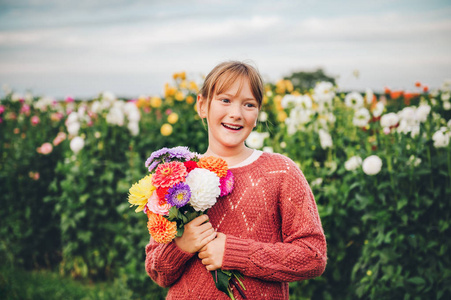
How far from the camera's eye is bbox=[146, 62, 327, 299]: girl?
1.43m

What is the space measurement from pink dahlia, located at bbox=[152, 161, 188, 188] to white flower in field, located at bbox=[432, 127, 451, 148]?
6.14 ft

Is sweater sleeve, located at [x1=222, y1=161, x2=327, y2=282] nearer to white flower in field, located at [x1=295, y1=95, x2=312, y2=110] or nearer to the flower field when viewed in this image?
the flower field

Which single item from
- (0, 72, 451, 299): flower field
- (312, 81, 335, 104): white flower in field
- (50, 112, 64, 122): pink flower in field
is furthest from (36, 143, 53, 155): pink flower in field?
(312, 81, 335, 104): white flower in field

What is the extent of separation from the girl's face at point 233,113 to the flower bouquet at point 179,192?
0.17 metres

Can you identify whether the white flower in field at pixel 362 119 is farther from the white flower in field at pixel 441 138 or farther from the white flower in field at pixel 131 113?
the white flower in field at pixel 131 113

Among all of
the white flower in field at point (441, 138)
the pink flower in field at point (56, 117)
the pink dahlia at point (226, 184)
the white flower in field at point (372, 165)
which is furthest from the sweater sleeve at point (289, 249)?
the pink flower in field at point (56, 117)

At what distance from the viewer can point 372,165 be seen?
8.19 feet

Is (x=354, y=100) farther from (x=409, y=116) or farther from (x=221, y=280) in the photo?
(x=221, y=280)

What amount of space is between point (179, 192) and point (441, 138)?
1.93m

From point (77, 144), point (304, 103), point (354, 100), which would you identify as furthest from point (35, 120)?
point (354, 100)

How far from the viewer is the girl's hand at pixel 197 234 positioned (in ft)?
4.62

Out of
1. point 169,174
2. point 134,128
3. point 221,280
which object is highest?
point 134,128

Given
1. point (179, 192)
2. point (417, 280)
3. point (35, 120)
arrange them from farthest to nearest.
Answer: point (35, 120) → point (417, 280) → point (179, 192)

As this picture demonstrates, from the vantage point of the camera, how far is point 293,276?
1.47 meters
